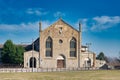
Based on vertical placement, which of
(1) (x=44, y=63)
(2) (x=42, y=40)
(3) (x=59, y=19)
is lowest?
(1) (x=44, y=63)

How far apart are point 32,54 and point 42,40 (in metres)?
5.39

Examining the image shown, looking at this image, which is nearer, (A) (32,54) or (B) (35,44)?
(A) (32,54)

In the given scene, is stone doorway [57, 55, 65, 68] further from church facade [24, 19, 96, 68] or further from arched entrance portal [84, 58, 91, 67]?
arched entrance portal [84, 58, 91, 67]

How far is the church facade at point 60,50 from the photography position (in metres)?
104

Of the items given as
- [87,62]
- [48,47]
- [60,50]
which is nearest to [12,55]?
[48,47]

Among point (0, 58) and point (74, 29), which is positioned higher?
point (74, 29)

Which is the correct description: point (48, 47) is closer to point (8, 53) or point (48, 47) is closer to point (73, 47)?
point (73, 47)

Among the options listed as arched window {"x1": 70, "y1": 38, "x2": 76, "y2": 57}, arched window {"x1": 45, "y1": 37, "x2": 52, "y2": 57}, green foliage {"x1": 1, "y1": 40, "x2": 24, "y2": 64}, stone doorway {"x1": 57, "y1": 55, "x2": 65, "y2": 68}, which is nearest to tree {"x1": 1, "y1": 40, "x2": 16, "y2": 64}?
green foliage {"x1": 1, "y1": 40, "x2": 24, "y2": 64}

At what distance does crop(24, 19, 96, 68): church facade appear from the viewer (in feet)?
340

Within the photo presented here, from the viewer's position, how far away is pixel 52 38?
105 meters

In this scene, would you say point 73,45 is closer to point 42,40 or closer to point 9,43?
point 42,40

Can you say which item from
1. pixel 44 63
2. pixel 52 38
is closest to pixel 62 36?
pixel 52 38

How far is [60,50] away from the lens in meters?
105

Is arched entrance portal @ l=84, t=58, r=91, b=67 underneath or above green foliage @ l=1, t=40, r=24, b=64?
underneath
